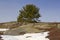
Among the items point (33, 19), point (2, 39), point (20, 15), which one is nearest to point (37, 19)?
point (33, 19)

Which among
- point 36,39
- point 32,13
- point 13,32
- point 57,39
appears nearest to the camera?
point 57,39

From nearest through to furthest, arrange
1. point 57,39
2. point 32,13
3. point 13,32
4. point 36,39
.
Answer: point 57,39 < point 36,39 < point 13,32 < point 32,13

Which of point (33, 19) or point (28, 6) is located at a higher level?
point (28, 6)

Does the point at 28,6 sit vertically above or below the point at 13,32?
above

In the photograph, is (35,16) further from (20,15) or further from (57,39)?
(57,39)

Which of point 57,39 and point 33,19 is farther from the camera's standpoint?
point 33,19

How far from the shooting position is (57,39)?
11.0 meters

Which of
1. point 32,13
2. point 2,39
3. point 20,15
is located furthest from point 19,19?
point 2,39

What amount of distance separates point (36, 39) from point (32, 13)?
40.5 meters

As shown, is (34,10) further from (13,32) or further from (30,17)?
(13,32)

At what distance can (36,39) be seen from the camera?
1198cm

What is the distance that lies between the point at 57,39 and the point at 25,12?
43031mm

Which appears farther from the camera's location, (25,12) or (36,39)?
(25,12)

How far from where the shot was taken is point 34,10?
52.5m
